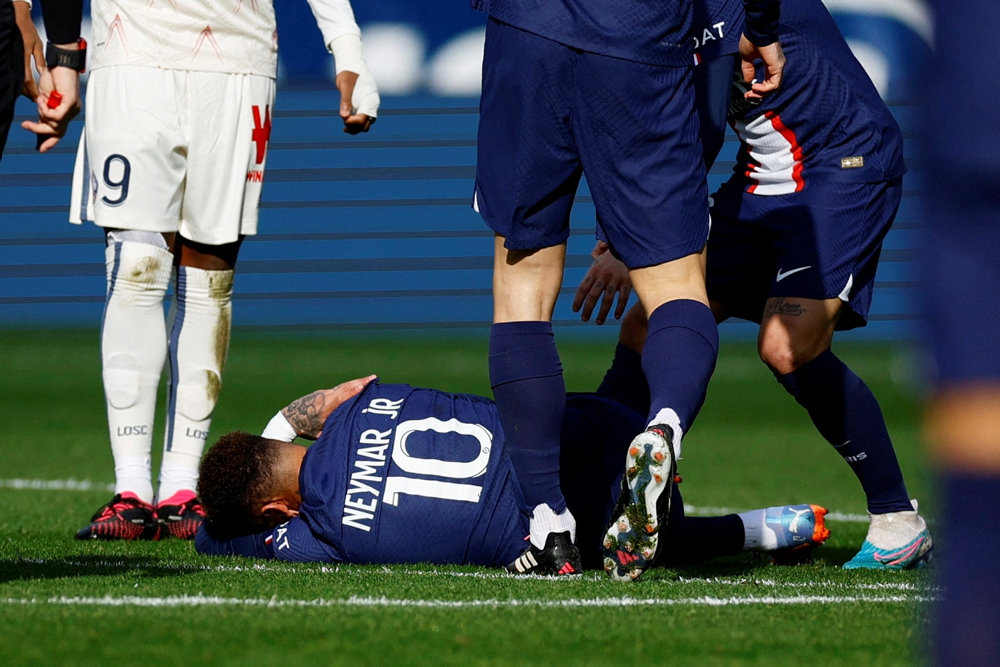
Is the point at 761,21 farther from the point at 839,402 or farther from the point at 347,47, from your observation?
the point at 347,47

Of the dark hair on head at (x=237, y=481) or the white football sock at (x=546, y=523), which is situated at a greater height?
the white football sock at (x=546, y=523)

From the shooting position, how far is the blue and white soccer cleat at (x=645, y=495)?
2668 mm

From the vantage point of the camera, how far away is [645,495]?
8.77ft

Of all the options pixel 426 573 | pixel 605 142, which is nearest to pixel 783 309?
pixel 605 142

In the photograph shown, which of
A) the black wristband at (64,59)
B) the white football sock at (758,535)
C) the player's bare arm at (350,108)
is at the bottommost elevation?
the white football sock at (758,535)

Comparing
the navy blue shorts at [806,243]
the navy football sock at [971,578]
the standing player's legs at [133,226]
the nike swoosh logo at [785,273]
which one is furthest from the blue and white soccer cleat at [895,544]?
the navy football sock at [971,578]

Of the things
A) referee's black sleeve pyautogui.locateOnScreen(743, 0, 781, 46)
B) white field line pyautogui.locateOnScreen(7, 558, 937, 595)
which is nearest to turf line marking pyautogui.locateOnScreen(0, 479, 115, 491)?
white field line pyautogui.locateOnScreen(7, 558, 937, 595)

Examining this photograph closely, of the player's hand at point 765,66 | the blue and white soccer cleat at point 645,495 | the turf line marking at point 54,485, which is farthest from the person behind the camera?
the turf line marking at point 54,485

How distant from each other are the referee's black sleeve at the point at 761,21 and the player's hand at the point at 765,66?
3cm

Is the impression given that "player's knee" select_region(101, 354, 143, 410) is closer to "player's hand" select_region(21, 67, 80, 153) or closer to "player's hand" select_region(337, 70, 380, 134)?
"player's hand" select_region(21, 67, 80, 153)

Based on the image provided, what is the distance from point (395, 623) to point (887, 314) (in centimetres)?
1059

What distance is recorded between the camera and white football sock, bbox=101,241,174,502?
435 centimetres

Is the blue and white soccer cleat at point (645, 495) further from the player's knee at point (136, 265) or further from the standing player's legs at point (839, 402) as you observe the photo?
the player's knee at point (136, 265)

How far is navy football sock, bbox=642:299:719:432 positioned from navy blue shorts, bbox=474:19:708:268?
0.12 m
